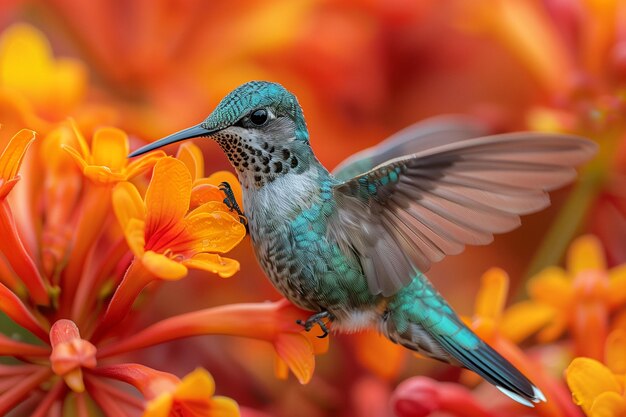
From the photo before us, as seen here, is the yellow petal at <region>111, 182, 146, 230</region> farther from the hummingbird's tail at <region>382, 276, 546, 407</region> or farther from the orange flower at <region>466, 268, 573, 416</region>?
the orange flower at <region>466, 268, 573, 416</region>

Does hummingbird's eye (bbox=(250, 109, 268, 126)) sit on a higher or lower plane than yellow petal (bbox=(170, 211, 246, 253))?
higher

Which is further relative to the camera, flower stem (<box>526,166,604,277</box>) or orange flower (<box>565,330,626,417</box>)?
flower stem (<box>526,166,604,277</box>)

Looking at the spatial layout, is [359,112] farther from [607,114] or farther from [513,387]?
[513,387]

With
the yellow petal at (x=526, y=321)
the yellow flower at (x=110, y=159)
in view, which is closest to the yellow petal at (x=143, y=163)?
the yellow flower at (x=110, y=159)

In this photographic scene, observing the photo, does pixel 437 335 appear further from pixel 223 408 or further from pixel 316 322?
pixel 223 408

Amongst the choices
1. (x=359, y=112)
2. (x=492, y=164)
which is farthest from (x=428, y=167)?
(x=359, y=112)

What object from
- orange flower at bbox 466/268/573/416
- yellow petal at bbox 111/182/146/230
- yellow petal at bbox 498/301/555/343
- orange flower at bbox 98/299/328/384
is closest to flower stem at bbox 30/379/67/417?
orange flower at bbox 98/299/328/384
